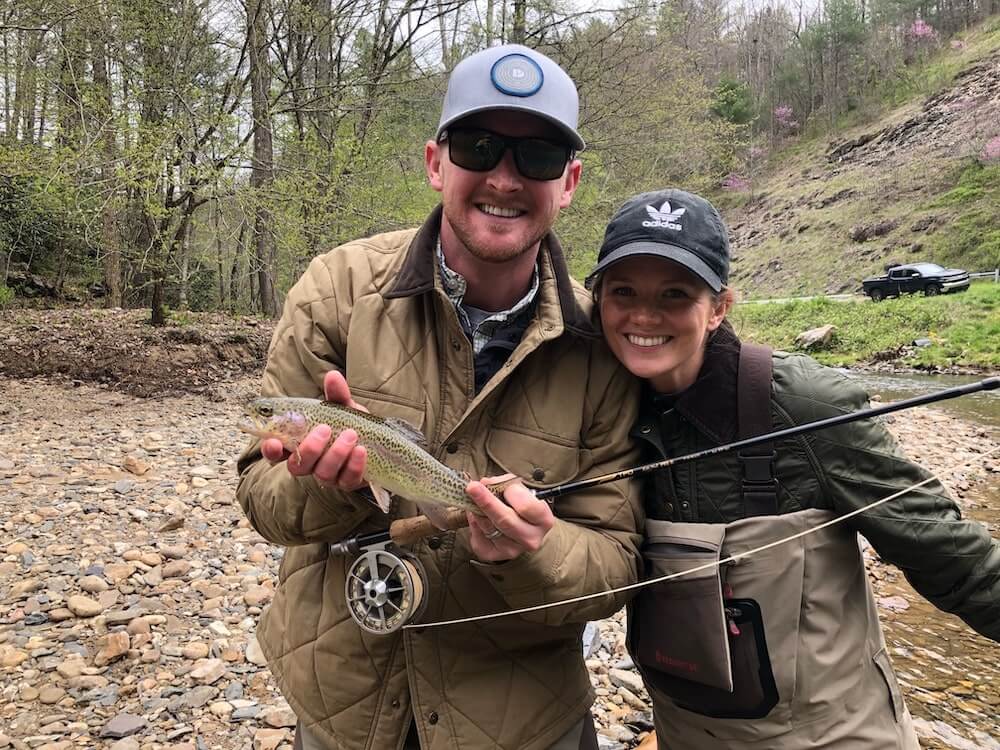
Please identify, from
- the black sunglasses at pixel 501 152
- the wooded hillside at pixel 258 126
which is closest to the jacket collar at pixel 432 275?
the black sunglasses at pixel 501 152

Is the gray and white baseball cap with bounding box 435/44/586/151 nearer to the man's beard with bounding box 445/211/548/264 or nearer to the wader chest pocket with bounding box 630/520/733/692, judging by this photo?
the man's beard with bounding box 445/211/548/264

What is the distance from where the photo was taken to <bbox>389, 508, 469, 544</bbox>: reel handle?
2.12 m

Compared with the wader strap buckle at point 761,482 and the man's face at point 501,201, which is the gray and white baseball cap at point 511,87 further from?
the wader strap buckle at point 761,482

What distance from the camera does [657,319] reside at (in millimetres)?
2387

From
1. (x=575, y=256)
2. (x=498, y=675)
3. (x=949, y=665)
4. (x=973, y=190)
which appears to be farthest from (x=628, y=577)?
(x=973, y=190)

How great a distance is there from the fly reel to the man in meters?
0.07

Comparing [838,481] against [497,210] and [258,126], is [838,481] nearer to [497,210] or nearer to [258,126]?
[497,210]

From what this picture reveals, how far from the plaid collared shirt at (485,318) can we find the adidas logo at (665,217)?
1.59ft

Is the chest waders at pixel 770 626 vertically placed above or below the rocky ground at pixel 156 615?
above

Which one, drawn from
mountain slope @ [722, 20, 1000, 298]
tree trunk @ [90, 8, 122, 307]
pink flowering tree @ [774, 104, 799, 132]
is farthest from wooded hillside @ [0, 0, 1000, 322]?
pink flowering tree @ [774, 104, 799, 132]

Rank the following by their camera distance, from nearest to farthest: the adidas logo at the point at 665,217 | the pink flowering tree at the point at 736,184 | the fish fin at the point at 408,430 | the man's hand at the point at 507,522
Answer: the man's hand at the point at 507,522
the fish fin at the point at 408,430
the adidas logo at the point at 665,217
the pink flowering tree at the point at 736,184

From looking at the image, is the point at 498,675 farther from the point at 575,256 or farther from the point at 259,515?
the point at 575,256

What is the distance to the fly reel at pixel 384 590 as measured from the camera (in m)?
2.07

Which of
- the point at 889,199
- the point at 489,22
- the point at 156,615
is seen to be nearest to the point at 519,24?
the point at 489,22
